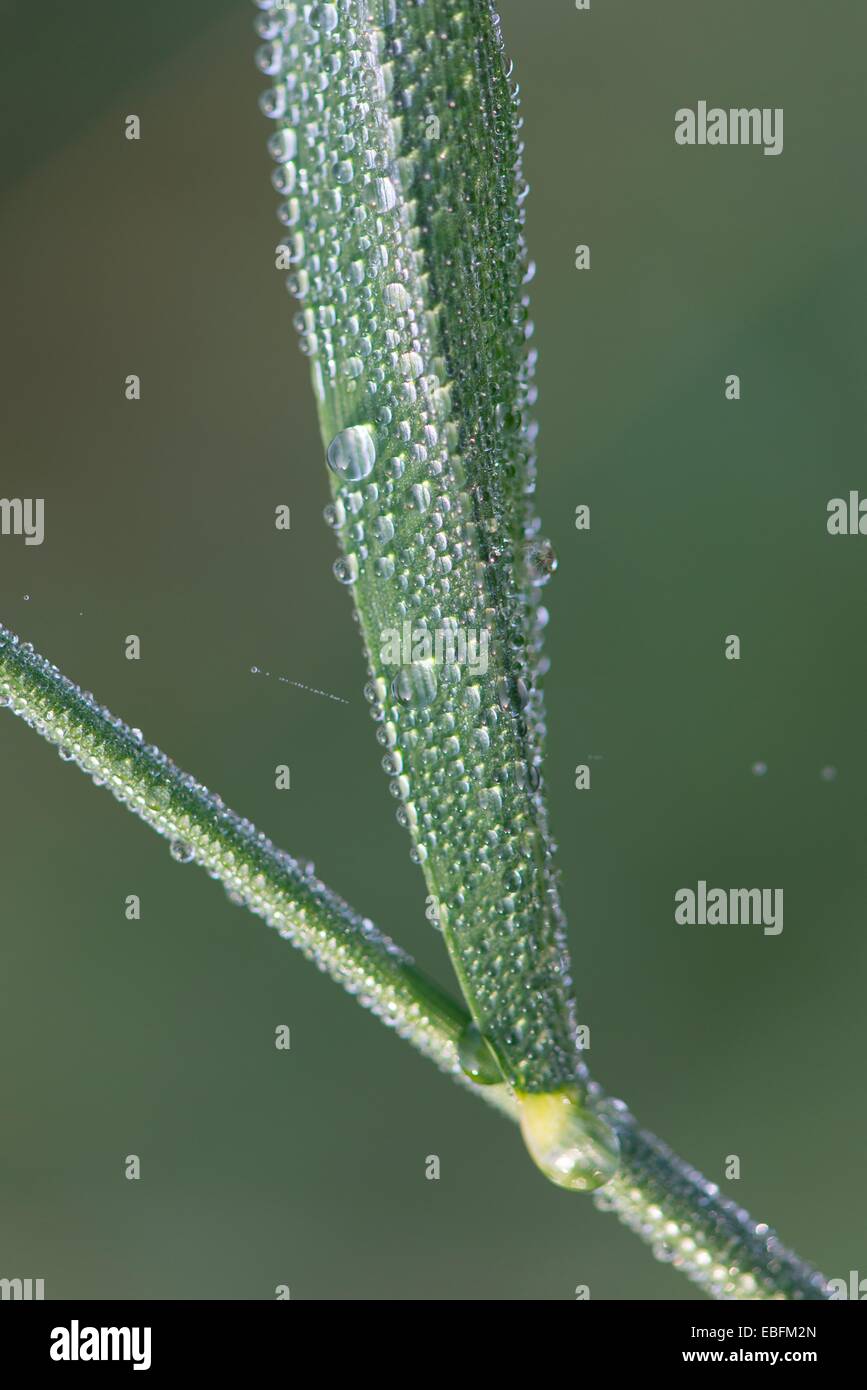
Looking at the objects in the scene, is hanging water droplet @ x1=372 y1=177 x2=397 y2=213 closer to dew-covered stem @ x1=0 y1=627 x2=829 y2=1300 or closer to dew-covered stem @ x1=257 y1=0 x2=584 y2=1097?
dew-covered stem @ x1=257 y1=0 x2=584 y2=1097

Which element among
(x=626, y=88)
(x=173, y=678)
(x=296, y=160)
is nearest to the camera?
(x=296, y=160)

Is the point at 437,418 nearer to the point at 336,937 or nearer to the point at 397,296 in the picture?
the point at 397,296

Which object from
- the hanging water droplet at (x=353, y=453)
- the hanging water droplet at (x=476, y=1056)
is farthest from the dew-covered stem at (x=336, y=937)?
the hanging water droplet at (x=353, y=453)

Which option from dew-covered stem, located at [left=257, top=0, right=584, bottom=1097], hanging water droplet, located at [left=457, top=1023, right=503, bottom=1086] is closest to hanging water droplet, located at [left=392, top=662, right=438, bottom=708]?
dew-covered stem, located at [left=257, top=0, right=584, bottom=1097]

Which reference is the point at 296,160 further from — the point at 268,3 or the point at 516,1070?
the point at 516,1070

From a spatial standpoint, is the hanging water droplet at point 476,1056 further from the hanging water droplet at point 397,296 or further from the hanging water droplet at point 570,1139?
the hanging water droplet at point 397,296

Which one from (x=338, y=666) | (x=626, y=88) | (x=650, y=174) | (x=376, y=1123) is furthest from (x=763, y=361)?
(x=376, y=1123)
